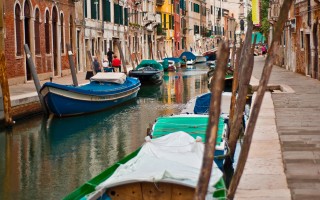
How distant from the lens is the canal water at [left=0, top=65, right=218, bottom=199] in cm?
1050

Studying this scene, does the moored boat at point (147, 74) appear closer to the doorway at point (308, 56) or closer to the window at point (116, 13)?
the doorway at point (308, 56)

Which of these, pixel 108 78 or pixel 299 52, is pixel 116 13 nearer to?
pixel 299 52

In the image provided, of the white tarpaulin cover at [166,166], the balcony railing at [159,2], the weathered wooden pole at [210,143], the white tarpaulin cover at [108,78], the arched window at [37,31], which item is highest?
the balcony railing at [159,2]

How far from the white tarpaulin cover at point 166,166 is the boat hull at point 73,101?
33.0 feet

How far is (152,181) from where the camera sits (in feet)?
20.9

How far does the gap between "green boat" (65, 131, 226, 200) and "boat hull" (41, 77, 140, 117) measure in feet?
35.7

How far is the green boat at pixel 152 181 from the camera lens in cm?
641

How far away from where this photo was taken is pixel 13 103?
55.1ft

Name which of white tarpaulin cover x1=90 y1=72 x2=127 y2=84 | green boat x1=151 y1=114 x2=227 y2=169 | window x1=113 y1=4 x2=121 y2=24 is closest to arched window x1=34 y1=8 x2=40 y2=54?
white tarpaulin cover x1=90 y1=72 x2=127 y2=84

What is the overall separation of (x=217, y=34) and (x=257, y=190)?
290 feet

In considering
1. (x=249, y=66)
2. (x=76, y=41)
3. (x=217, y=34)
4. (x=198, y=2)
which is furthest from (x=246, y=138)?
(x=217, y=34)

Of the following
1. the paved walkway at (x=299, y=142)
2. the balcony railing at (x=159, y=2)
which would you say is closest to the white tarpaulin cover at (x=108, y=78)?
the paved walkway at (x=299, y=142)

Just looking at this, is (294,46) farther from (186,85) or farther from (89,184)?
(89,184)

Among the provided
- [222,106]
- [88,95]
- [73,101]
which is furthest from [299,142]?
[88,95]
